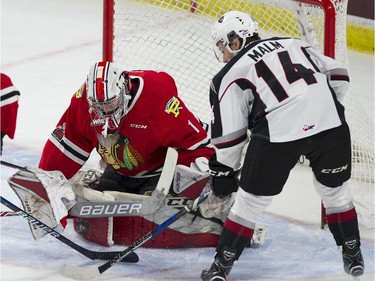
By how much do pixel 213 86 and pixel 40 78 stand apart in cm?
227

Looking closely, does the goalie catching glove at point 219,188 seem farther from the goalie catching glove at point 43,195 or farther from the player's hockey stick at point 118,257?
the goalie catching glove at point 43,195

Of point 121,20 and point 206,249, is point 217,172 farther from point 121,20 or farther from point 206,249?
point 121,20

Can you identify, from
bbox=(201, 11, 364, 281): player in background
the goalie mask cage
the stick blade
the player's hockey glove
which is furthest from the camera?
the goalie mask cage

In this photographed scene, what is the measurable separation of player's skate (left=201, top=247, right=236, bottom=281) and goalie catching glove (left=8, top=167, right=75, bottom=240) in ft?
1.74

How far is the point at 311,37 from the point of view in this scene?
3990 millimetres

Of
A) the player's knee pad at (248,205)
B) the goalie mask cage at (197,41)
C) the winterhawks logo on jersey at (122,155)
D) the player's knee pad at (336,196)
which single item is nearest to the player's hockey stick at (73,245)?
the winterhawks logo on jersey at (122,155)

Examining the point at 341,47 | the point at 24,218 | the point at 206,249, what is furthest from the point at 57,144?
the point at 341,47

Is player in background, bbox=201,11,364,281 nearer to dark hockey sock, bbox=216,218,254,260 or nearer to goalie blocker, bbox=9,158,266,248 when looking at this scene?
dark hockey sock, bbox=216,218,254,260

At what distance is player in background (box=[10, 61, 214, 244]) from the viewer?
336cm

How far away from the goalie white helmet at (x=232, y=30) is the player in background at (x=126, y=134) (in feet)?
1.08

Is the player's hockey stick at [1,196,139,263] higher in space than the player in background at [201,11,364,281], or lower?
lower

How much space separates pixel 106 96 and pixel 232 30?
442 mm

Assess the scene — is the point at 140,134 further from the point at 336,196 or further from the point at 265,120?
the point at 336,196

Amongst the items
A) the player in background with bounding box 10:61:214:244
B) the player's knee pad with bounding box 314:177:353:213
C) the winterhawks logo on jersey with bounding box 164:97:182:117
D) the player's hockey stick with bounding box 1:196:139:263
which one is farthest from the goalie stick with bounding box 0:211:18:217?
the player's knee pad with bounding box 314:177:353:213
